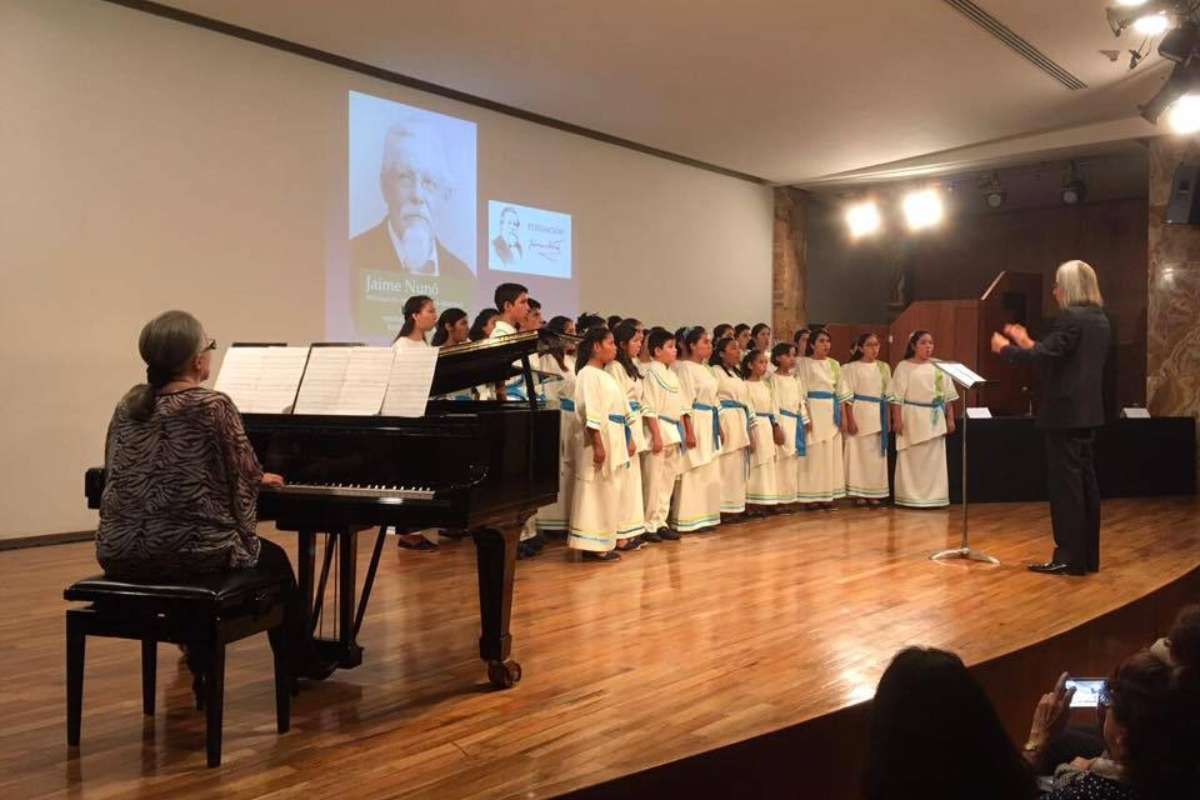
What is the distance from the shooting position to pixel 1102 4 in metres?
7.03

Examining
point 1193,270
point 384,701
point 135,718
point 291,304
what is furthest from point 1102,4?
point 135,718

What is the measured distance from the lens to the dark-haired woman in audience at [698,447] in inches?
276

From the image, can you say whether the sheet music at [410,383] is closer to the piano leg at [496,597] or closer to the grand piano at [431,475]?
the grand piano at [431,475]

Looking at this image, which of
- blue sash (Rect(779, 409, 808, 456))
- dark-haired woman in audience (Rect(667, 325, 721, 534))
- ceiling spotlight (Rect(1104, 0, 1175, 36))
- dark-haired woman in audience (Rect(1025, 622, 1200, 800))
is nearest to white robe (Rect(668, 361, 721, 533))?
dark-haired woman in audience (Rect(667, 325, 721, 534))

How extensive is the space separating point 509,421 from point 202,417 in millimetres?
950

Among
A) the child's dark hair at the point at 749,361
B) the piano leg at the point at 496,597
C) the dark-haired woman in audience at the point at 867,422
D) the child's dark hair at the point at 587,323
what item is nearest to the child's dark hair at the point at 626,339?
the child's dark hair at the point at 587,323

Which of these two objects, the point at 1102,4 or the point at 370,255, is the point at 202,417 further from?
the point at 1102,4

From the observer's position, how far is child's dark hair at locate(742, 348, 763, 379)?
782cm

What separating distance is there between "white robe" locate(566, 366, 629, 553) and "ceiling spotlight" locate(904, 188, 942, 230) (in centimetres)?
733

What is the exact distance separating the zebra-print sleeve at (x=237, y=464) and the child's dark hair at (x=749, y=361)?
17.6 feet

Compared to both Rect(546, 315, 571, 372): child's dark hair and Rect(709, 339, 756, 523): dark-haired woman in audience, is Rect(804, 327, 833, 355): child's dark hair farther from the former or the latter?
Rect(546, 315, 571, 372): child's dark hair

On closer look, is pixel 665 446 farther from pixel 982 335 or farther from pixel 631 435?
pixel 982 335

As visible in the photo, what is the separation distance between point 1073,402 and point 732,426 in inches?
101

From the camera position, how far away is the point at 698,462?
278 inches
